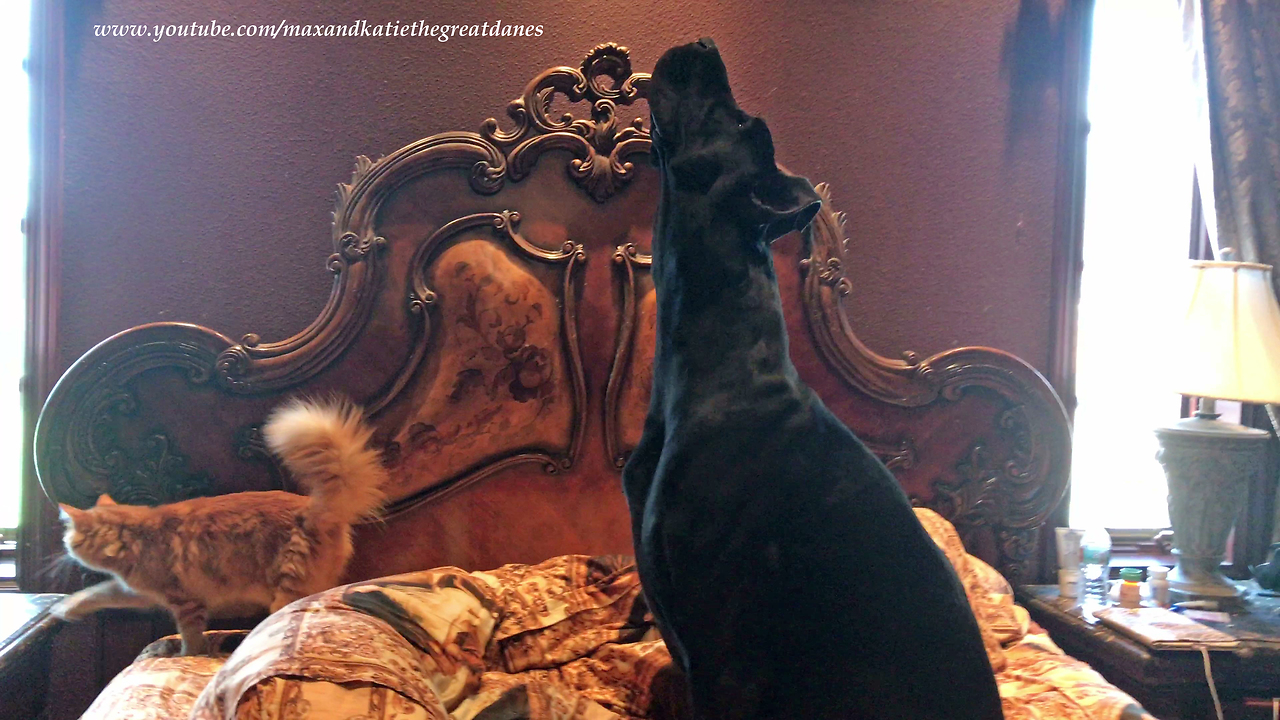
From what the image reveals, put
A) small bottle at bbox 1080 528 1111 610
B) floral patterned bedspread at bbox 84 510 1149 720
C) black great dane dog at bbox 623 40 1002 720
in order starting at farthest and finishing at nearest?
small bottle at bbox 1080 528 1111 610, floral patterned bedspread at bbox 84 510 1149 720, black great dane dog at bbox 623 40 1002 720

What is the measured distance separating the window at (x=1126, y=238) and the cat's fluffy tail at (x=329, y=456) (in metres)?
1.81

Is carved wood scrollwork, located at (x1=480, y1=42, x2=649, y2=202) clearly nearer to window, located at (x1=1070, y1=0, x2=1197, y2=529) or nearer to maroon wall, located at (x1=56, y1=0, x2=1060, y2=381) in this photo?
maroon wall, located at (x1=56, y1=0, x2=1060, y2=381)

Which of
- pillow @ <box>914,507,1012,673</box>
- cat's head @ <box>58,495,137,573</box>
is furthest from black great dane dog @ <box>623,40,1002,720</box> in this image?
cat's head @ <box>58,495,137,573</box>

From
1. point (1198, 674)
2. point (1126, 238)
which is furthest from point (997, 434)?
point (1126, 238)

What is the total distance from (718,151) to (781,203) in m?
0.09

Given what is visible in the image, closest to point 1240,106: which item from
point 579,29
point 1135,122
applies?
point 1135,122

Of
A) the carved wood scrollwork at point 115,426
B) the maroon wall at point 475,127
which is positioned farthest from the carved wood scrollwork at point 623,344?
the carved wood scrollwork at point 115,426

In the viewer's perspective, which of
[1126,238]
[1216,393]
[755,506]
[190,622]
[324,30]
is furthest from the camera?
[1126,238]

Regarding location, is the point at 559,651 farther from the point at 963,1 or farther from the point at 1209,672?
the point at 963,1

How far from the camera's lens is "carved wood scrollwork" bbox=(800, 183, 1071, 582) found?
1.97 m

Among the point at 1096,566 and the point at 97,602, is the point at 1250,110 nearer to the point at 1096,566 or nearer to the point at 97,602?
the point at 1096,566

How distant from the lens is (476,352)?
6.06 feet

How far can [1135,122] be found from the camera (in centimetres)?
230

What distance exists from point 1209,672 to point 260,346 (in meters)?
2.05
